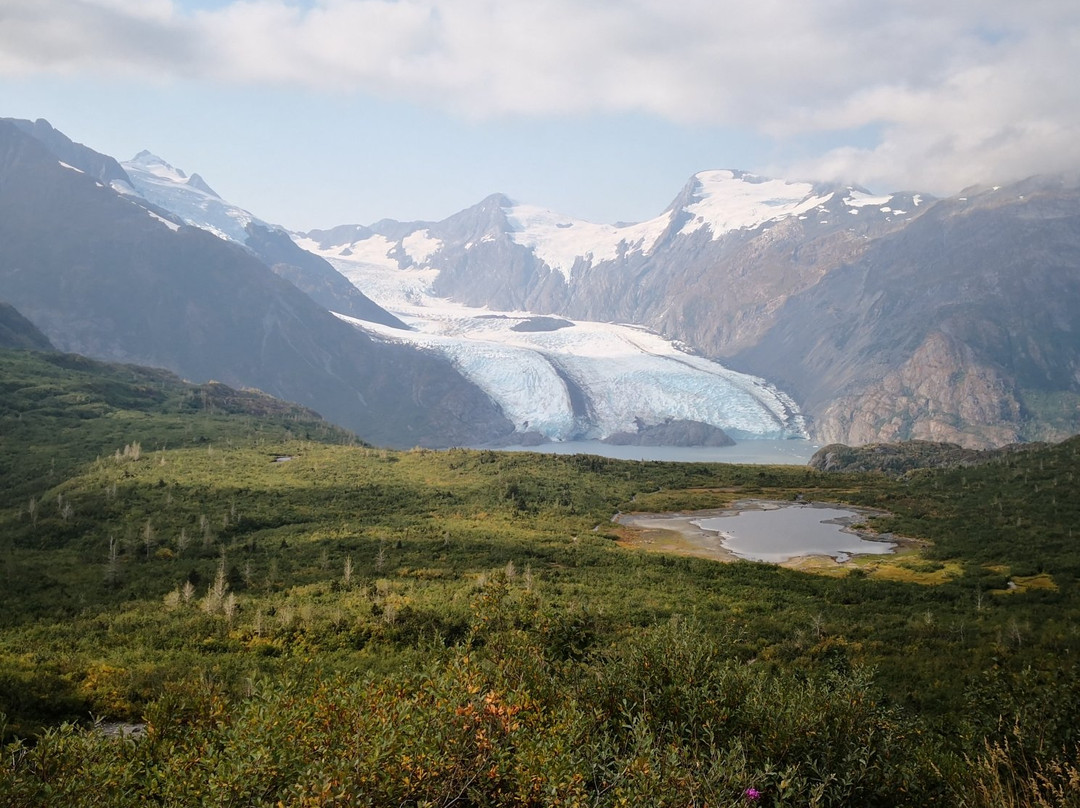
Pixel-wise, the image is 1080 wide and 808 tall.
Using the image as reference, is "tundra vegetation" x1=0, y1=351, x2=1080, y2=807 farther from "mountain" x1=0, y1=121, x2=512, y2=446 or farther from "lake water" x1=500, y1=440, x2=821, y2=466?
"mountain" x1=0, y1=121, x2=512, y2=446

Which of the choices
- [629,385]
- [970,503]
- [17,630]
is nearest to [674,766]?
[17,630]

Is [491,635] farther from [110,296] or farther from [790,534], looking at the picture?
[110,296]

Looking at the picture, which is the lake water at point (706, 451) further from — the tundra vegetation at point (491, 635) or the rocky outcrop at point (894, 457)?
the tundra vegetation at point (491, 635)

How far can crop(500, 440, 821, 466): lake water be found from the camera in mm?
166250

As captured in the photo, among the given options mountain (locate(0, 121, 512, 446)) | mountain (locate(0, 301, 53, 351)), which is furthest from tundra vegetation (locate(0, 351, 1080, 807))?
mountain (locate(0, 121, 512, 446))

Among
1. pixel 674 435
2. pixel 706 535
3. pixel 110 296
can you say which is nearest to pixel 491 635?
pixel 706 535

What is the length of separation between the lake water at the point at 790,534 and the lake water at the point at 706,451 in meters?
105

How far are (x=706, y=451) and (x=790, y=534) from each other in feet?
411

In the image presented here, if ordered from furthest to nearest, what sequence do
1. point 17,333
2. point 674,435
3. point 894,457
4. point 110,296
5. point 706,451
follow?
point 674,435 < point 110,296 < point 706,451 < point 17,333 < point 894,457

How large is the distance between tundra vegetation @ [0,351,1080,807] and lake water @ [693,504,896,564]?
11.0ft

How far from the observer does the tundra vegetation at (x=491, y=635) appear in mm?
9695

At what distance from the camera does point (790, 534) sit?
5209cm

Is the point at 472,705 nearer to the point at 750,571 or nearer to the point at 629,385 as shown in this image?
the point at 750,571

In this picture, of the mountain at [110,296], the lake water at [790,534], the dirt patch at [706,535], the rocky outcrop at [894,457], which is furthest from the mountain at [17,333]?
the rocky outcrop at [894,457]
